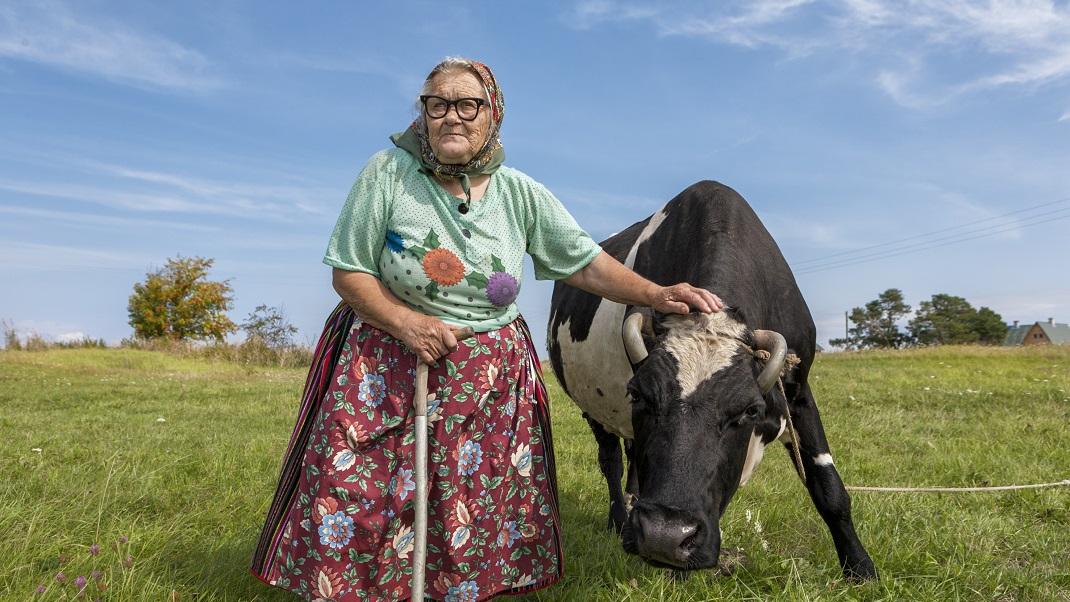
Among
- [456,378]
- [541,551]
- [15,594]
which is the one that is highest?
[456,378]

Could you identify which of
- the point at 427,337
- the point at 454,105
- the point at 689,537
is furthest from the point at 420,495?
the point at 454,105

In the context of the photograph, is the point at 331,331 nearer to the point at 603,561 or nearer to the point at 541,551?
the point at 541,551

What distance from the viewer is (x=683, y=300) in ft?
11.8

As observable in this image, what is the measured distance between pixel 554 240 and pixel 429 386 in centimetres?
84

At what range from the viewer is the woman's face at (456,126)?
10.5 ft

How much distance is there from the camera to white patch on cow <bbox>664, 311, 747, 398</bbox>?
3406 mm

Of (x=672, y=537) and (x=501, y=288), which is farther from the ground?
(x=501, y=288)

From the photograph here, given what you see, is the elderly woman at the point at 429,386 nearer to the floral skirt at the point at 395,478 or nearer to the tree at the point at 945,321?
the floral skirt at the point at 395,478

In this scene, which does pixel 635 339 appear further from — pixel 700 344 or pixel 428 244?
pixel 428 244

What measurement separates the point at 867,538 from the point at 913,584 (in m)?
0.70

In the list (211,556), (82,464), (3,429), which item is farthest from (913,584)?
(3,429)

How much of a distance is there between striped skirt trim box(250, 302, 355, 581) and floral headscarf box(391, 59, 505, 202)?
71 cm

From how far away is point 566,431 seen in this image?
9.71 metres

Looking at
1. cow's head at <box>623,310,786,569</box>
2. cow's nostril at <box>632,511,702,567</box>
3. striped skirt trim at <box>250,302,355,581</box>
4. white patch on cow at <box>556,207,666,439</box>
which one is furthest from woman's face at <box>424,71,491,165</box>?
white patch on cow at <box>556,207,666,439</box>
